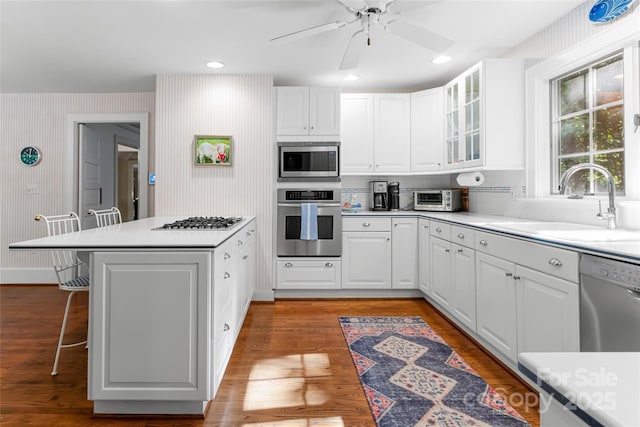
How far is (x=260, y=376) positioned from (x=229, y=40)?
2.61 m

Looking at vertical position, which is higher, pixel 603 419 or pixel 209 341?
pixel 603 419

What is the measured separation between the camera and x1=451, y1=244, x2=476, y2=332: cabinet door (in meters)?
2.57

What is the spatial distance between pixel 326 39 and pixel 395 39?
58 centimetres

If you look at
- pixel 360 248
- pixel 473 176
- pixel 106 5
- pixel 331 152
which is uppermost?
pixel 106 5

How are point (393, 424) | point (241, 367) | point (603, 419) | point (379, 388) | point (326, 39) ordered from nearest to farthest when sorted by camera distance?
point (603, 419)
point (393, 424)
point (379, 388)
point (241, 367)
point (326, 39)

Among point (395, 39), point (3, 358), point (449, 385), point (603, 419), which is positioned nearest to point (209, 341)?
point (449, 385)

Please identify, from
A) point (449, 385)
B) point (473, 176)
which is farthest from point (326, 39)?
point (449, 385)

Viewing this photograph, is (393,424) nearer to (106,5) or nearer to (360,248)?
(360,248)

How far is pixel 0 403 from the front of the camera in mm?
1897

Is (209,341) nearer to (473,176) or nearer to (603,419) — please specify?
(603,419)

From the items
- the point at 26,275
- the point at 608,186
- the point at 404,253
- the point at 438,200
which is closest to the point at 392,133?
the point at 438,200

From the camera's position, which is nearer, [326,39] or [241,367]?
[241,367]

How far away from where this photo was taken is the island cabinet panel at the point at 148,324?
1.70 metres

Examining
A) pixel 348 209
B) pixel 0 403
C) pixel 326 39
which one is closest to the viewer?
pixel 0 403
